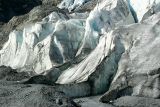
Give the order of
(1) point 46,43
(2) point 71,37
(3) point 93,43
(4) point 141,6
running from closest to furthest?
(3) point 93,43 → (4) point 141,6 → (2) point 71,37 → (1) point 46,43

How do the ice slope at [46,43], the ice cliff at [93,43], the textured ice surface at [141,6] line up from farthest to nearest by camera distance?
the ice slope at [46,43] < the textured ice surface at [141,6] < the ice cliff at [93,43]

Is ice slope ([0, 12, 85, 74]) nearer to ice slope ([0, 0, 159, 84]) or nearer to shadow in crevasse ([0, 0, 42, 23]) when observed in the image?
ice slope ([0, 0, 159, 84])

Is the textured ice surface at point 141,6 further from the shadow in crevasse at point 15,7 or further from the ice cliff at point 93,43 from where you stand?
the shadow in crevasse at point 15,7

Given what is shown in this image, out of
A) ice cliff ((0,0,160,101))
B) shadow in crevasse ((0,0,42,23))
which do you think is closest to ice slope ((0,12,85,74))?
ice cliff ((0,0,160,101))

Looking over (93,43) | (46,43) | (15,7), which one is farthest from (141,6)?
(15,7)

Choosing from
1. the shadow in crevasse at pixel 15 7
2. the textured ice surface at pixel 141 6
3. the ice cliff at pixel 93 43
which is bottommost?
the ice cliff at pixel 93 43

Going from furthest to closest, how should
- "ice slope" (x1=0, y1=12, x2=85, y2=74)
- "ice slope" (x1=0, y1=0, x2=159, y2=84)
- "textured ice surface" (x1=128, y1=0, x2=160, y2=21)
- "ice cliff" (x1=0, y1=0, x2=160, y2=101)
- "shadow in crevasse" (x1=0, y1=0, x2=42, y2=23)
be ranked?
Result: "shadow in crevasse" (x1=0, y1=0, x2=42, y2=23) < "ice slope" (x1=0, y1=12, x2=85, y2=74) < "ice slope" (x1=0, y1=0, x2=159, y2=84) < "textured ice surface" (x1=128, y1=0, x2=160, y2=21) < "ice cliff" (x1=0, y1=0, x2=160, y2=101)

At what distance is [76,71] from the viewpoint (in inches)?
1105

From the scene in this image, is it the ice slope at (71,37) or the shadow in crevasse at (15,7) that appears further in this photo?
the shadow in crevasse at (15,7)

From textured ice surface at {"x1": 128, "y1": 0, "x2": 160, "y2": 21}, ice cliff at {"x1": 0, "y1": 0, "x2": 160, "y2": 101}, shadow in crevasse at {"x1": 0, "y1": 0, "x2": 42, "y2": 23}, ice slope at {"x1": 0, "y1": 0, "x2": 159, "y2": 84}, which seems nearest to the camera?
ice cliff at {"x1": 0, "y1": 0, "x2": 160, "y2": 101}

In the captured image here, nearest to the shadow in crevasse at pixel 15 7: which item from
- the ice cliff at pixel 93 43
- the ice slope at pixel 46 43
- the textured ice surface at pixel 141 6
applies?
the ice cliff at pixel 93 43

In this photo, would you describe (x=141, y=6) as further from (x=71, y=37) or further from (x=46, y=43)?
(x=46, y=43)

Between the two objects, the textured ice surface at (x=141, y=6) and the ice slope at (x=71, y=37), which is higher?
the textured ice surface at (x=141, y=6)

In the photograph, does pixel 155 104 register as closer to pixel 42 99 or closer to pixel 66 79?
pixel 42 99
